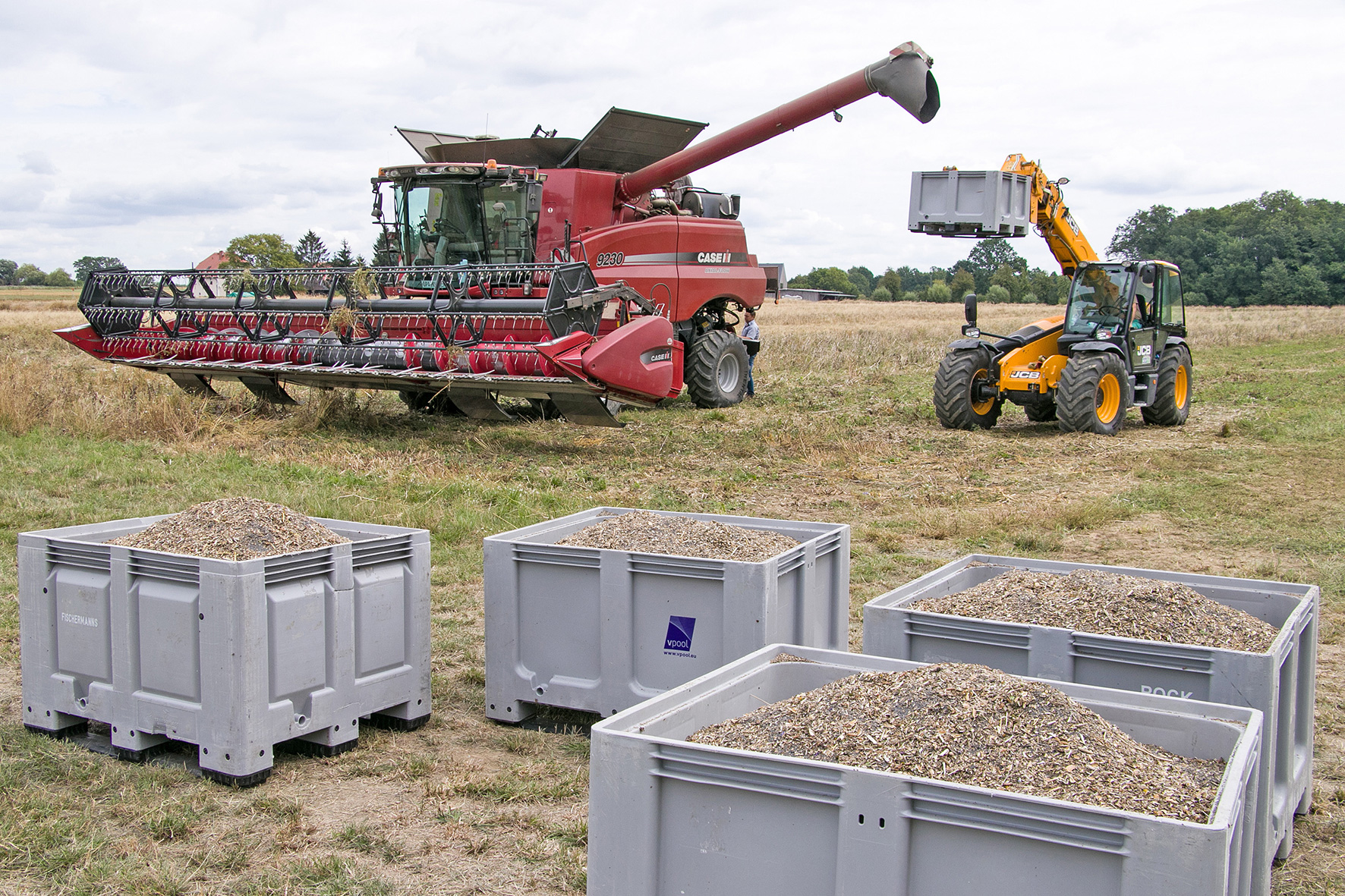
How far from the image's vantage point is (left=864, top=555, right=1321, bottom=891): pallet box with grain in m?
3.10

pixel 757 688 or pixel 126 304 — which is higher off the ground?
pixel 126 304

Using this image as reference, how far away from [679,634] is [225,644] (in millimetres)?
1599

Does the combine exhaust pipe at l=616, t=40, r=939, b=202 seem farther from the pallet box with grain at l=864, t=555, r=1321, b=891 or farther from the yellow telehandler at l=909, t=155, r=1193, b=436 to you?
the pallet box with grain at l=864, t=555, r=1321, b=891

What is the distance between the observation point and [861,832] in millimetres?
2199

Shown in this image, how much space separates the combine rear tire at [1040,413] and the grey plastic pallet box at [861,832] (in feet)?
43.2

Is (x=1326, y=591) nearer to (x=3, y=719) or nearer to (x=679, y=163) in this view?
(x=3, y=719)

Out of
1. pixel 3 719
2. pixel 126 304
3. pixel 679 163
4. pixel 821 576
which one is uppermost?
pixel 679 163

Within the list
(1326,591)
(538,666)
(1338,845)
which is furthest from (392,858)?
(1326,591)

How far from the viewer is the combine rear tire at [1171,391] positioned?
14.9 meters

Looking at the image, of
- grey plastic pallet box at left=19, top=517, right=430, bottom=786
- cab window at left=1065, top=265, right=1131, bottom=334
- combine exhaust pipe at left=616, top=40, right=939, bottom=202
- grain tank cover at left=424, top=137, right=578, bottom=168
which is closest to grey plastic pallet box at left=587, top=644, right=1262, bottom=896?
grey plastic pallet box at left=19, top=517, right=430, bottom=786

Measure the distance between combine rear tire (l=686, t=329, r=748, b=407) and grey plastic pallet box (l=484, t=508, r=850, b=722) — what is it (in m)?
10.4

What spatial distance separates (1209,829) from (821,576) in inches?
106

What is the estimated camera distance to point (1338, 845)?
11.7ft

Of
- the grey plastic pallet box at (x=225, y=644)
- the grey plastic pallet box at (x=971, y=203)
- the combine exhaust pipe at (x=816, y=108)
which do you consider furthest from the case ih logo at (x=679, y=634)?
the grey plastic pallet box at (x=971, y=203)
